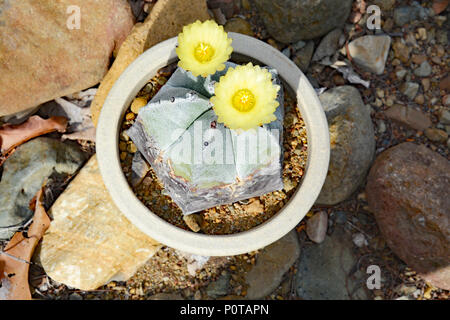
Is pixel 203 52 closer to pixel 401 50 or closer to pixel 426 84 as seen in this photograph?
pixel 401 50

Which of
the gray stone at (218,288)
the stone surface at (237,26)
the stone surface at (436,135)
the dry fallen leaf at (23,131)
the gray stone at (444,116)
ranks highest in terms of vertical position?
the stone surface at (237,26)

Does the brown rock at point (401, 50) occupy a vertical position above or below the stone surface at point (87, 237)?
above

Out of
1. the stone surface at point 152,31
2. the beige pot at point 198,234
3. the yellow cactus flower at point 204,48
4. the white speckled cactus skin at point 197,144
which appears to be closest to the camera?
the yellow cactus flower at point 204,48

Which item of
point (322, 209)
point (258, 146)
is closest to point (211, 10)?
point (258, 146)

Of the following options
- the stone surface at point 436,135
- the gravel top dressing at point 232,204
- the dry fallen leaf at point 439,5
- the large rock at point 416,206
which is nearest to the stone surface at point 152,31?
the gravel top dressing at point 232,204

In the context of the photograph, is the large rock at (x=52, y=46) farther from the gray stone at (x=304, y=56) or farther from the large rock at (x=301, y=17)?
the gray stone at (x=304, y=56)

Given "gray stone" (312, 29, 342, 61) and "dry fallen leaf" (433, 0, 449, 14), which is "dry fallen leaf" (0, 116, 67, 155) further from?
"dry fallen leaf" (433, 0, 449, 14)

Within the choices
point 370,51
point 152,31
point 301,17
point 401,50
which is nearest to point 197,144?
point 152,31

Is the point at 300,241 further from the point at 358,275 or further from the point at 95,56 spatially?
the point at 95,56
